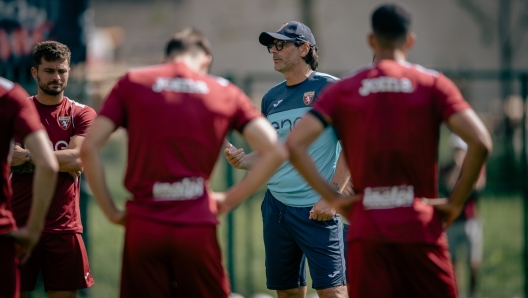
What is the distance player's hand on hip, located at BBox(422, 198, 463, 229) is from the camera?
13.5 ft


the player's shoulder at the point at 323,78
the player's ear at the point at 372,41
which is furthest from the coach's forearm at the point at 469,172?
the player's shoulder at the point at 323,78

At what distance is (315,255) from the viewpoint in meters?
6.11

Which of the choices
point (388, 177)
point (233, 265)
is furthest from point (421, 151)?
point (233, 265)

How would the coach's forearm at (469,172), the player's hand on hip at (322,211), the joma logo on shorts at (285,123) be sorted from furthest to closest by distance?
the joma logo on shorts at (285,123), the player's hand on hip at (322,211), the coach's forearm at (469,172)

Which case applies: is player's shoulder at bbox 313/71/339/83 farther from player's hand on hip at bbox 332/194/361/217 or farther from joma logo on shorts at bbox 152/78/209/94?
joma logo on shorts at bbox 152/78/209/94

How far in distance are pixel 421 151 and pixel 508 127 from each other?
7.49 metres

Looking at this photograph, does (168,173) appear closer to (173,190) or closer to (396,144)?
(173,190)

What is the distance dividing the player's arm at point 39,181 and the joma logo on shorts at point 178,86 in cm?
74

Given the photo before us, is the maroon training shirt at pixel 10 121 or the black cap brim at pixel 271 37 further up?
the black cap brim at pixel 271 37

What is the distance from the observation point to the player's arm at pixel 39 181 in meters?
4.15

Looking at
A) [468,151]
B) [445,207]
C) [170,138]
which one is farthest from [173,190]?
[468,151]

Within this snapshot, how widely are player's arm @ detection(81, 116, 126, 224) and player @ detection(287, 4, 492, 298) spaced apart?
1201mm

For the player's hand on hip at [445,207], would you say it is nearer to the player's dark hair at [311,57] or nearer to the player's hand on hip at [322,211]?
the player's hand on hip at [322,211]

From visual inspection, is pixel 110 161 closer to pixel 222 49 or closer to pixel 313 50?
pixel 313 50
